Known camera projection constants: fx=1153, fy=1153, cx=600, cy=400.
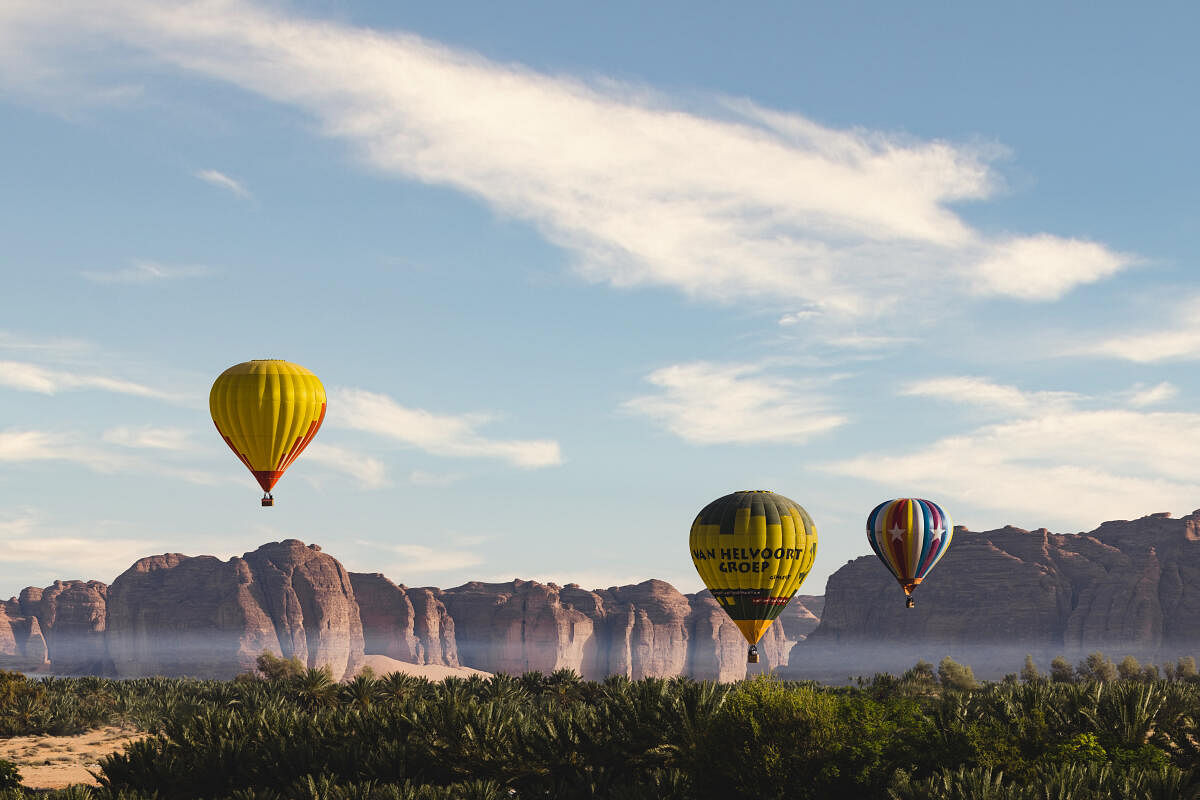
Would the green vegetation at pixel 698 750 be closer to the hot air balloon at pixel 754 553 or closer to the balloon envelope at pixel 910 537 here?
the hot air balloon at pixel 754 553

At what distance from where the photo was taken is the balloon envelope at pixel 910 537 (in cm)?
5231

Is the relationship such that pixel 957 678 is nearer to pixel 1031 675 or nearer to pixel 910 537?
pixel 1031 675

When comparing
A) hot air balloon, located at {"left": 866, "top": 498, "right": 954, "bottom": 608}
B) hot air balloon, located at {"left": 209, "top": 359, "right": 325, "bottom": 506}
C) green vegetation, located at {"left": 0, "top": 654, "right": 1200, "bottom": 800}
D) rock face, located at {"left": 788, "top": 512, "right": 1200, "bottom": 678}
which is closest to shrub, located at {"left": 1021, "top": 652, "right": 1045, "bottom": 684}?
hot air balloon, located at {"left": 866, "top": 498, "right": 954, "bottom": 608}

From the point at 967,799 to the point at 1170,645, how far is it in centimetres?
17948

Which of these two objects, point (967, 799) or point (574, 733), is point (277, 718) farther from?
point (967, 799)

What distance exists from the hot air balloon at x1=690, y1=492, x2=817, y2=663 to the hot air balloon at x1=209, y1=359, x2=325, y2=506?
14.4 metres

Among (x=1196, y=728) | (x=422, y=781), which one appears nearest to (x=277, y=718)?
(x=422, y=781)

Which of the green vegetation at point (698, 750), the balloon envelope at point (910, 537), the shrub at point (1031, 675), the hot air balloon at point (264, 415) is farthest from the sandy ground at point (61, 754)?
the shrub at point (1031, 675)

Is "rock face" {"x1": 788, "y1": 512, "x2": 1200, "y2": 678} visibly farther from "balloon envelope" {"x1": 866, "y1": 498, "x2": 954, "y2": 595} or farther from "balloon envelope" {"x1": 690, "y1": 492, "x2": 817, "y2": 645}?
"balloon envelope" {"x1": 690, "y1": 492, "x2": 817, "y2": 645}

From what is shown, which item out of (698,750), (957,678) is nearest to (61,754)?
(698,750)

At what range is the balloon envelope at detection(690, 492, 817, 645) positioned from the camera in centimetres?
3897

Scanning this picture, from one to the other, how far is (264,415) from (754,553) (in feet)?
55.7

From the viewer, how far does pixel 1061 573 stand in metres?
193

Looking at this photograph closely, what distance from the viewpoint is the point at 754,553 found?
38938mm
